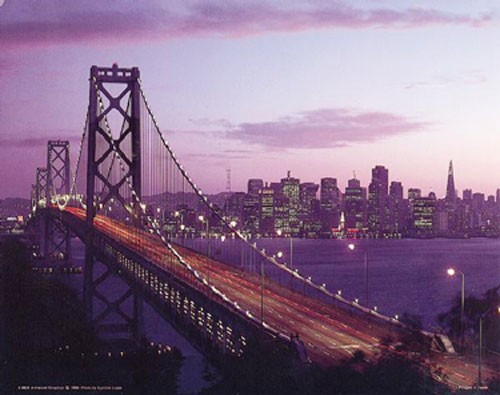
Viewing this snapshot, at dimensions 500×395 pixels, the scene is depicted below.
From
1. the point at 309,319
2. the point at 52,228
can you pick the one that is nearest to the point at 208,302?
the point at 309,319

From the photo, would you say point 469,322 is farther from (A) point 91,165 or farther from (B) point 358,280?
(B) point 358,280

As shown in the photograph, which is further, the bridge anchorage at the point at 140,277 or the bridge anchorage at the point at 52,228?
the bridge anchorage at the point at 52,228

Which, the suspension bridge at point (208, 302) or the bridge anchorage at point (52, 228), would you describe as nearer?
the suspension bridge at point (208, 302)

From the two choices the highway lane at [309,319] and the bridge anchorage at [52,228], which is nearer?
the highway lane at [309,319]

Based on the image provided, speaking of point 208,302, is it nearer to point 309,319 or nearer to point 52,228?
point 309,319

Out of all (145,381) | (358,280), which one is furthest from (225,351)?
(358,280)

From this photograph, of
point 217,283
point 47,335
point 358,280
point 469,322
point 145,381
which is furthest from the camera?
point 358,280

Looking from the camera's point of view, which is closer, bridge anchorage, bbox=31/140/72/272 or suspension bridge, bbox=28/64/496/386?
suspension bridge, bbox=28/64/496/386

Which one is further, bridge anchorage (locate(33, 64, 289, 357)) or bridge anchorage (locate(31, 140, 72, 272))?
bridge anchorage (locate(31, 140, 72, 272))
